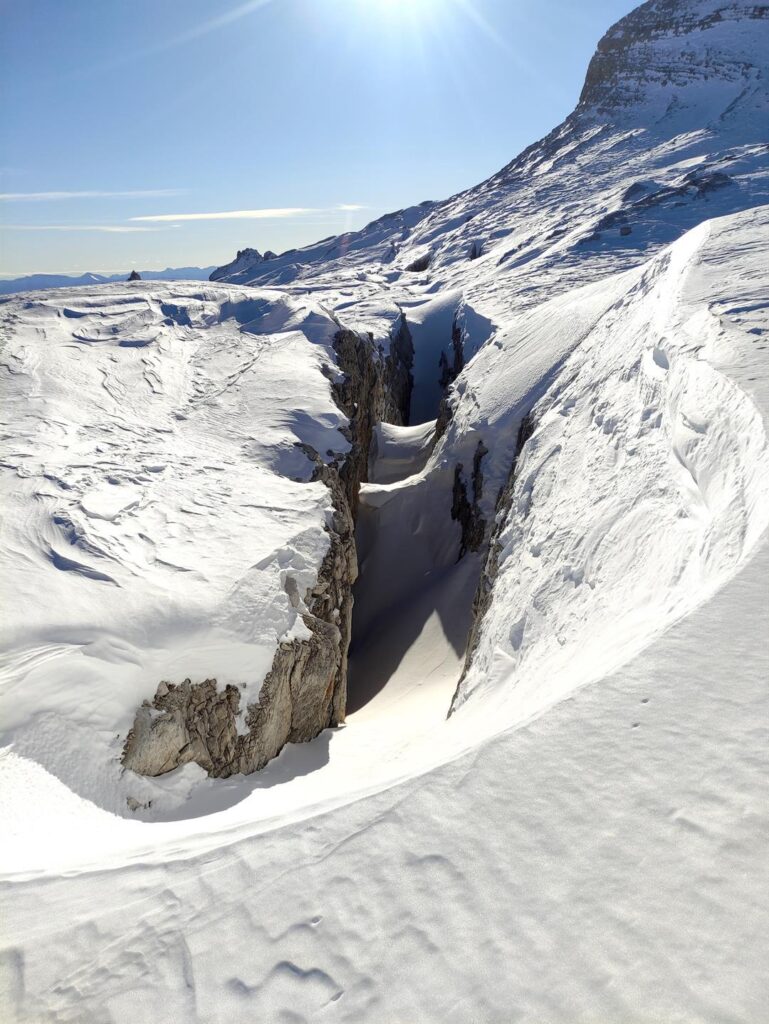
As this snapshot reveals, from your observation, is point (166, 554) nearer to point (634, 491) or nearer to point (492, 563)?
point (492, 563)

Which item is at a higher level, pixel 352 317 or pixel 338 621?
pixel 352 317

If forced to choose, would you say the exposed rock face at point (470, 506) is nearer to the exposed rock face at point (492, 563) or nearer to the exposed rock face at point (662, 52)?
the exposed rock face at point (492, 563)

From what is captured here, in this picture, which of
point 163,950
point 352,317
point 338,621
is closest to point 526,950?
point 163,950

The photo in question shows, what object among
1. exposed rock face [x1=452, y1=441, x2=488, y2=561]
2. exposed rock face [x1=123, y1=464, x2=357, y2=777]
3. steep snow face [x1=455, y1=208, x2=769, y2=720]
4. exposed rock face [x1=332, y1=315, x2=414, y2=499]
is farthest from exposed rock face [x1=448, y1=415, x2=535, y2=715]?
exposed rock face [x1=332, y1=315, x2=414, y2=499]

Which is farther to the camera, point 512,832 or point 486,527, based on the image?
point 486,527

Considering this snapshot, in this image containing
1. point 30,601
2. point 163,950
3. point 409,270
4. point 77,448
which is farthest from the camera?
point 409,270

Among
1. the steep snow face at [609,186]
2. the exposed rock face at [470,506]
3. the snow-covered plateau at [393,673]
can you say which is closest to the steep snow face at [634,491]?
the snow-covered plateau at [393,673]

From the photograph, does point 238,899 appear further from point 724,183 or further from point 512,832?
point 724,183
